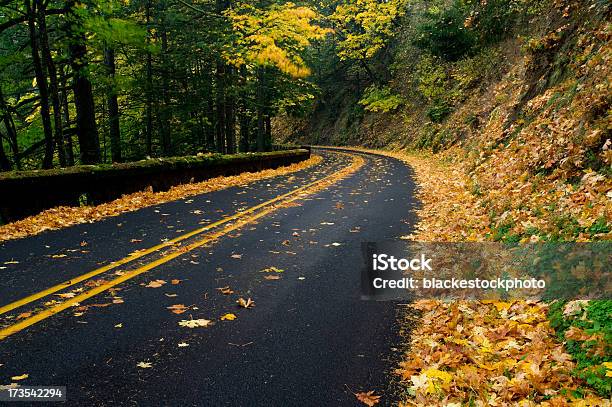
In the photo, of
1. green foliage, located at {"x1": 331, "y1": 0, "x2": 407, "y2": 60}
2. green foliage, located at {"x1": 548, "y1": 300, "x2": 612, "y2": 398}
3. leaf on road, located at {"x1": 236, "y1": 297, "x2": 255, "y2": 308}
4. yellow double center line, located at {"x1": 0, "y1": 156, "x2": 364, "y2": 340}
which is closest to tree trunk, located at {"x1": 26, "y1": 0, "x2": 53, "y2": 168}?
yellow double center line, located at {"x1": 0, "y1": 156, "x2": 364, "y2": 340}

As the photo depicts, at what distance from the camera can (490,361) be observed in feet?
11.8

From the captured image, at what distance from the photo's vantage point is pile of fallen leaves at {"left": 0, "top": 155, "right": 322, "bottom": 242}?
8.07m

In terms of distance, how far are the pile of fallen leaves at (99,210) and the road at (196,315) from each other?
1.93 ft

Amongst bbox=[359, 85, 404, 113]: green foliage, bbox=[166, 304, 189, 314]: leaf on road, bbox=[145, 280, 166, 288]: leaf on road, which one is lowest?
bbox=[166, 304, 189, 314]: leaf on road

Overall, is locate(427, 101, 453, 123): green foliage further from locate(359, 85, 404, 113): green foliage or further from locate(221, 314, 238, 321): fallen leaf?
locate(221, 314, 238, 321): fallen leaf

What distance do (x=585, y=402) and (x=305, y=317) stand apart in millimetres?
2465

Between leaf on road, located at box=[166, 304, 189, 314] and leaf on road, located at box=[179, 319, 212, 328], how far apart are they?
0.23 metres

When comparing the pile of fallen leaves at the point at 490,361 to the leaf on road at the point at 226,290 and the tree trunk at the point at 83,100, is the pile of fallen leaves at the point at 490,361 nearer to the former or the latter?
the leaf on road at the point at 226,290

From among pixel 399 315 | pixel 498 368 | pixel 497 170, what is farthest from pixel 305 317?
pixel 497 170

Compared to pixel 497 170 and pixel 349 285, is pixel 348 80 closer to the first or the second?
pixel 497 170

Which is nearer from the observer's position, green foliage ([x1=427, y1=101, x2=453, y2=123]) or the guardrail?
the guardrail

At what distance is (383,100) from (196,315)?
35997 millimetres

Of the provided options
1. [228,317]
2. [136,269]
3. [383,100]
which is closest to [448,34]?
[383,100]

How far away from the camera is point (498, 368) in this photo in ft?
11.3
